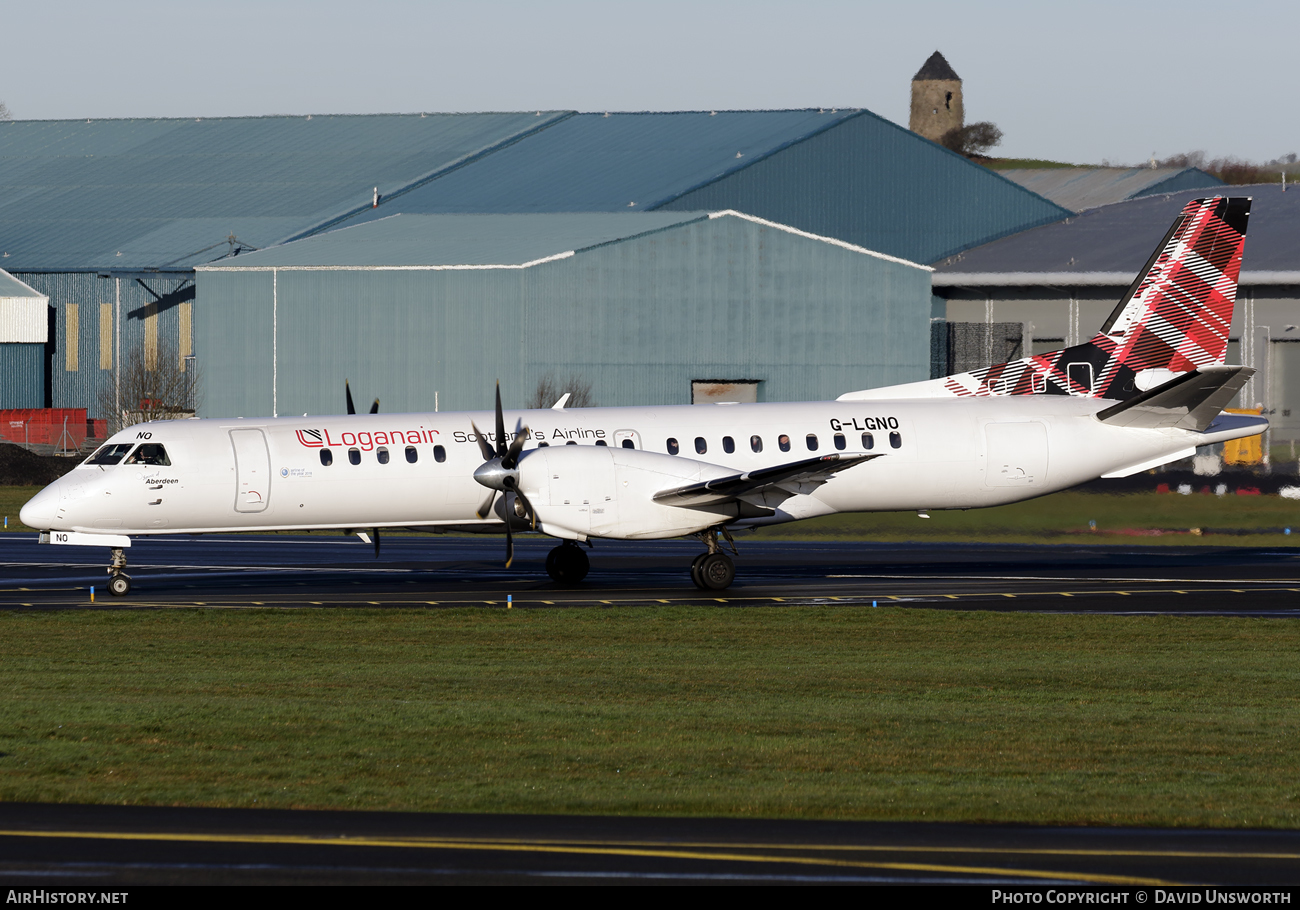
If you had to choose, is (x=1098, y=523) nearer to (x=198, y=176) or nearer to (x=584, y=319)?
(x=584, y=319)

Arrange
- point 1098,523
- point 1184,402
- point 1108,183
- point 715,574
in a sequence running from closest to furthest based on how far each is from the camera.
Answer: point 715,574
point 1184,402
point 1098,523
point 1108,183

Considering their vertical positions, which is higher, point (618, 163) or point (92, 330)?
point (618, 163)

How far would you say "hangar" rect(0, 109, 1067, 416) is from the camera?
82.2 m

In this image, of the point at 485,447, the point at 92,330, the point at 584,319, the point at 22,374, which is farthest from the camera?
the point at 22,374

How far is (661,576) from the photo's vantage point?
1377 inches

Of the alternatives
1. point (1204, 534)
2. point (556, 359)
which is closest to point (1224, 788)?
point (1204, 534)

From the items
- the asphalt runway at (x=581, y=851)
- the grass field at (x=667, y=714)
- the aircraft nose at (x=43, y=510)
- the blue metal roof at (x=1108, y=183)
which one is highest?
the blue metal roof at (x=1108, y=183)

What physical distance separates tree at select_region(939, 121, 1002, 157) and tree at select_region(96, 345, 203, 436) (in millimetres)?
120117

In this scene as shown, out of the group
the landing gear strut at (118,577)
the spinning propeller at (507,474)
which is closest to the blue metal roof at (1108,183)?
the spinning propeller at (507,474)

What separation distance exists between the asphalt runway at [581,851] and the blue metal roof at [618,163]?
67.4 metres

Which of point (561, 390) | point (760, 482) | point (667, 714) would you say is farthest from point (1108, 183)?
point (667, 714)

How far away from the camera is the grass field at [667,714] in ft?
44.4

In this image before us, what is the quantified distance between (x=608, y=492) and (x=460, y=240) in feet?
149

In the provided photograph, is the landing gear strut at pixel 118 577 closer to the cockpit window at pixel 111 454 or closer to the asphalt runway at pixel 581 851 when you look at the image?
the cockpit window at pixel 111 454
